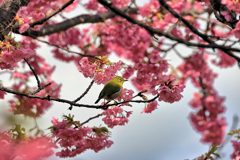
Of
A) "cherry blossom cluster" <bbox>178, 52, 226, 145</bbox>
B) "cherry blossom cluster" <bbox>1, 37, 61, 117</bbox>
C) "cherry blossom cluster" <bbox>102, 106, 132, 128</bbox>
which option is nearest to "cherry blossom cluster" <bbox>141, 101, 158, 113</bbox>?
"cherry blossom cluster" <bbox>102, 106, 132, 128</bbox>

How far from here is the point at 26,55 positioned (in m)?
2.73

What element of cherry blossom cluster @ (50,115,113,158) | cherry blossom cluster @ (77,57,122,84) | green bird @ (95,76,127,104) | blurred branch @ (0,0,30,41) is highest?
blurred branch @ (0,0,30,41)

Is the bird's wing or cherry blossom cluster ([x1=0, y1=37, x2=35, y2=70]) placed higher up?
cherry blossom cluster ([x1=0, y1=37, x2=35, y2=70])

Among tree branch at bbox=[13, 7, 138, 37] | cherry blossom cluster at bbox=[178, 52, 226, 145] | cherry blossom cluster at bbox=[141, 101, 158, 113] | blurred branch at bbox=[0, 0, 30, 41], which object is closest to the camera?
blurred branch at bbox=[0, 0, 30, 41]

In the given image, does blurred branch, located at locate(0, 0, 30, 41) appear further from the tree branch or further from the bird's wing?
the bird's wing

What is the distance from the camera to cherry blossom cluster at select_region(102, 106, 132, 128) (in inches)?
120

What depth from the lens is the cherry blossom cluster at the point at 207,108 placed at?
852 centimetres

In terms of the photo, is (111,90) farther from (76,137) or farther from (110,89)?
(76,137)

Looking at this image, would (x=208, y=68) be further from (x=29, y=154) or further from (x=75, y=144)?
(x=29, y=154)

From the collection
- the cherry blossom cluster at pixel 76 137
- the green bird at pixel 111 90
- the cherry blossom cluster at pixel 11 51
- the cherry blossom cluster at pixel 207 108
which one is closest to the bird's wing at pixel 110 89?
the green bird at pixel 111 90

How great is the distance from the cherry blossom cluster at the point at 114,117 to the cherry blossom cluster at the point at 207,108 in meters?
5.58

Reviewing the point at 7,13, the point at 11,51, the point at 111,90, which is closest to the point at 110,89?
the point at 111,90

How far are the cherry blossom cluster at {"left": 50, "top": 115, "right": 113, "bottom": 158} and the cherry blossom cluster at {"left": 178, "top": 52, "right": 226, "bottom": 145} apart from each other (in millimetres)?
5792

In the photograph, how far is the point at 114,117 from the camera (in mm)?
3127
